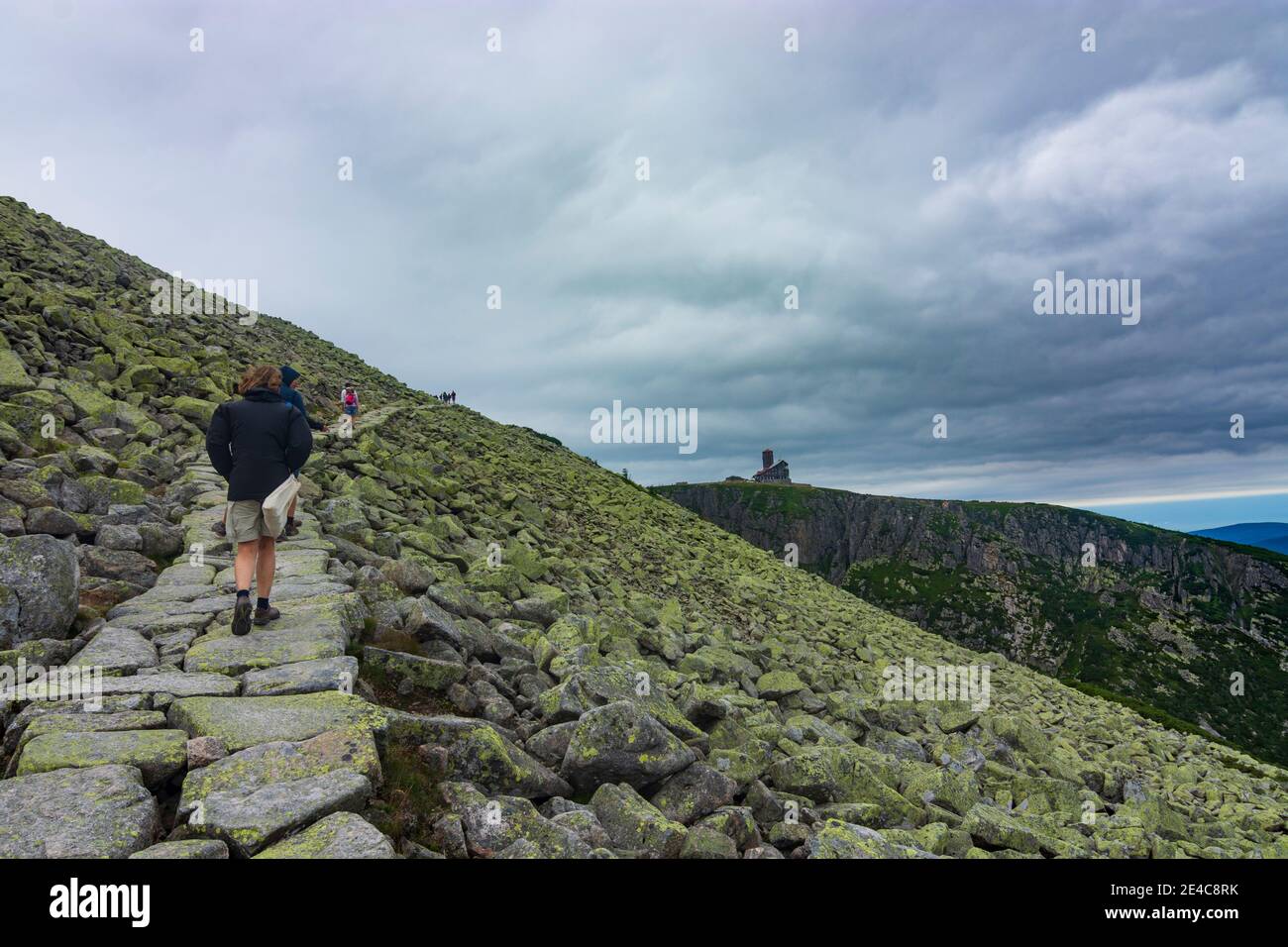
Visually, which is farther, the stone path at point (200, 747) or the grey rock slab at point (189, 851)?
the stone path at point (200, 747)

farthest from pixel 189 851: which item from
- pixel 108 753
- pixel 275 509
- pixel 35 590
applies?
pixel 35 590

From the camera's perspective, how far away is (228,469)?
9.59 m

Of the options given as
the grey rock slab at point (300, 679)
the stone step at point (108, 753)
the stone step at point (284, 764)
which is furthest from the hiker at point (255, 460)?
the stone step at point (284, 764)

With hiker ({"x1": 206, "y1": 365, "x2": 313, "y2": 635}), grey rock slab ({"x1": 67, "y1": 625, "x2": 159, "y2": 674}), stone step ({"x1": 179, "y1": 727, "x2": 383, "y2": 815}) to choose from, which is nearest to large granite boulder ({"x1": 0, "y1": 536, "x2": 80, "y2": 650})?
grey rock slab ({"x1": 67, "y1": 625, "x2": 159, "y2": 674})

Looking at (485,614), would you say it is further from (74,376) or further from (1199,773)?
(1199,773)

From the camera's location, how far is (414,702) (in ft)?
27.9

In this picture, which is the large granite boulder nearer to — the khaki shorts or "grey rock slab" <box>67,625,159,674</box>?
"grey rock slab" <box>67,625,159,674</box>

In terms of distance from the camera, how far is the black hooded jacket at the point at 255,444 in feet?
30.5

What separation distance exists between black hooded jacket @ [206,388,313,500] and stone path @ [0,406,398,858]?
200 cm

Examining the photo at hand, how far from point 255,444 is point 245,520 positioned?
3.65ft

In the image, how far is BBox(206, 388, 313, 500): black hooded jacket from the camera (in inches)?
366

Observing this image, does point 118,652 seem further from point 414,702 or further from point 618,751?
point 618,751

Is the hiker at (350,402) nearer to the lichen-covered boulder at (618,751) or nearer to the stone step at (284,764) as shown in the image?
the lichen-covered boulder at (618,751)
